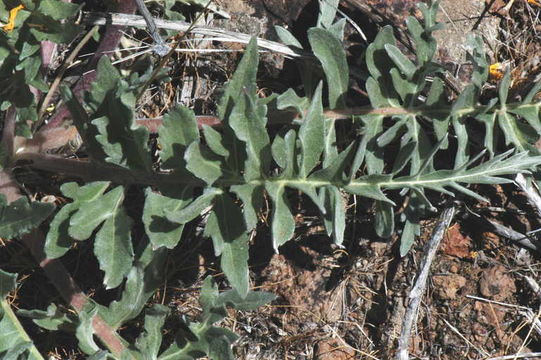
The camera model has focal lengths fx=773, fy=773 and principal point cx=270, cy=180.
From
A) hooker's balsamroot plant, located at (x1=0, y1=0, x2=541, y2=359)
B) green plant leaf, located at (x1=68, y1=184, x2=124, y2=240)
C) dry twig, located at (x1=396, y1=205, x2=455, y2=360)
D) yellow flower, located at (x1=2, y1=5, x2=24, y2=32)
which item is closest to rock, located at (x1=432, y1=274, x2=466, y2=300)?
dry twig, located at (x1=396, y1=205, x2=455, y2=360)

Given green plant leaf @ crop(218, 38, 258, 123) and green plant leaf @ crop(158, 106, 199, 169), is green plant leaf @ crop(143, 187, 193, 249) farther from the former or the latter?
green plant leaf @ crop(218, 38, 258, 123)

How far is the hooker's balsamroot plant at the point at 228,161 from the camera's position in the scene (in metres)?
2.77

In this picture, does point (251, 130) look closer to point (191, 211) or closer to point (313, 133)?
point (313, 133)

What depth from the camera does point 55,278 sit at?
11.1 ft

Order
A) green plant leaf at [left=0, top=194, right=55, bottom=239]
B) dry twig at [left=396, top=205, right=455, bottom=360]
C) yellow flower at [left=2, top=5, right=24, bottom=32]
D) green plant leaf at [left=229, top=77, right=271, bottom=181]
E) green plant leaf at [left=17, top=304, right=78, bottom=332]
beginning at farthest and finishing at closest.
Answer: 1. dry twig at [left=396, top=205, right=455, bottom=360]
2. green plant leaf at [left=17, top=304, right=78, bottom=332]
3. yellow flower at [left=2, top=5, right=24, bottom=32]
4. green plant leaf at [left=0, top=194, right=55, bottom=239]
5. green plant leaf at [left=229, top=77, right=271, bottom=181]

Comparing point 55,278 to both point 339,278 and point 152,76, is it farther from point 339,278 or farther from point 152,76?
point 339,278

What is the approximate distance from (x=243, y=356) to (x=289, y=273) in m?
0.46

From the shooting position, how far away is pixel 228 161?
113 inches

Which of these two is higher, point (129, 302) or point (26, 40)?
point (26, 40)

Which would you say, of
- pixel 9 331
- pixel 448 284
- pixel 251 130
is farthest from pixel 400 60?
pixel 9 331

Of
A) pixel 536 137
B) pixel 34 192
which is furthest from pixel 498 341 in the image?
pixel 34 192

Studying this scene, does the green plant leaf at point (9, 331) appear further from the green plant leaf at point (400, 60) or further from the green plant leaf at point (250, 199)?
the green plant leaf at point (400, 60)

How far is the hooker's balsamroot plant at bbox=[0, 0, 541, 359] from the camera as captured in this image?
2766 millimetres

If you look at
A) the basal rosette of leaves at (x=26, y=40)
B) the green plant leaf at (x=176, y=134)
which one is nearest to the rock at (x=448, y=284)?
the green plant leaf at (x=176, y=134)
